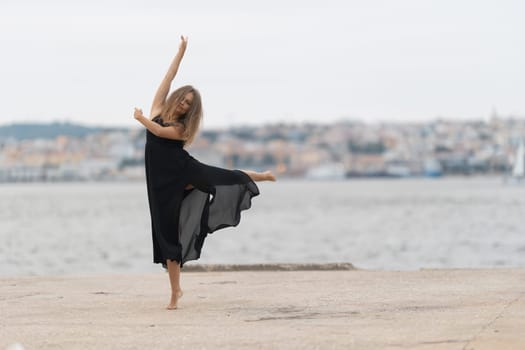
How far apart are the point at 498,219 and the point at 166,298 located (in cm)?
6654

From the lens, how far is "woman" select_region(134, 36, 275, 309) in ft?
31.4

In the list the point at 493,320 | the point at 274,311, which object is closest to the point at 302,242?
the point at 274,311

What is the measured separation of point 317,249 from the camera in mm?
49562

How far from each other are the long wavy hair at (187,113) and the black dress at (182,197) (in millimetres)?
99

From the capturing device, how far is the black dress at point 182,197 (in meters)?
9.63

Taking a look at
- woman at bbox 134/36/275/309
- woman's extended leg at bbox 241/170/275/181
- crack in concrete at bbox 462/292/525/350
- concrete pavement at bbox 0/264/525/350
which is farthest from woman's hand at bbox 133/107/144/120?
crack in concrete at bbox 462/292/525/350

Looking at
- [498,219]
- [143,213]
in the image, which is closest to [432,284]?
[498,219]

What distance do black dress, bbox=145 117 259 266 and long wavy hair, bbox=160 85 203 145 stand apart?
0.32ft

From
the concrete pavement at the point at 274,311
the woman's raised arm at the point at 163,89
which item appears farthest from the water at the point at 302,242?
the woman's raised arm at the point at 163,89

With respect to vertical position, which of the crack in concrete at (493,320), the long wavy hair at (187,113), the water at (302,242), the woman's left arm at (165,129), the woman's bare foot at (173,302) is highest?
the long wavy hair at (187,113)

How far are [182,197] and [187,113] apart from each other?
0.67 meters

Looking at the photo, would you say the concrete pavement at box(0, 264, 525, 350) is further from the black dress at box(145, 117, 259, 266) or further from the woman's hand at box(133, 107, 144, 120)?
the woman's hand at box(133, 107, 144, 120)

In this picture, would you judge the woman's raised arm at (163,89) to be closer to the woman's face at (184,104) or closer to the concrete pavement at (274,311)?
the woman's face at (184,104)

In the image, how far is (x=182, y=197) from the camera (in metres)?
9.73
